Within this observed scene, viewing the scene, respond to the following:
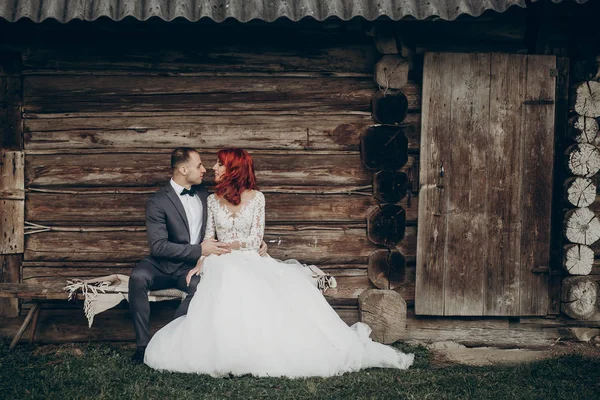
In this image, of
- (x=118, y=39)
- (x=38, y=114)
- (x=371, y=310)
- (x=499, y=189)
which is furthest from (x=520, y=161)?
(x=38, y=114)

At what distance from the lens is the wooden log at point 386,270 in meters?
6.26

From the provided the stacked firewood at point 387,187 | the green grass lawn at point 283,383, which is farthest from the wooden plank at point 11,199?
the stacked firewood at point 387,187

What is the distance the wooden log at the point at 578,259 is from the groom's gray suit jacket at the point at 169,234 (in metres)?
3.39

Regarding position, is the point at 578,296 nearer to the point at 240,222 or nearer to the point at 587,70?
the point at 587,70

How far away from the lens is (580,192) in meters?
6.18

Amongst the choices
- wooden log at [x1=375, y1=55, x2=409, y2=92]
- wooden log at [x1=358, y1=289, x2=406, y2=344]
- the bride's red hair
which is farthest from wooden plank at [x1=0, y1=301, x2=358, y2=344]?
wooden log at [x1=375, y1=55, x2=409, y2=92]

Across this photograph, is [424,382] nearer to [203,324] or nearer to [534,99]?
[203,324]

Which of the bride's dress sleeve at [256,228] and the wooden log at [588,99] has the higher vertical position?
the wooden log at [588,99]

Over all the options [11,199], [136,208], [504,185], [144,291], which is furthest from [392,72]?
[11,199]

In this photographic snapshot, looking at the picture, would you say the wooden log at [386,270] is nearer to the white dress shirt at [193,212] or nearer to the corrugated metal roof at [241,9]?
the white dress shirt at [193,212]

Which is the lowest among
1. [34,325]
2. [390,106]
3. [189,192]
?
[34,325]

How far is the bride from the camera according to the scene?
16.8ft

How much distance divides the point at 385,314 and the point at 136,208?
250cm

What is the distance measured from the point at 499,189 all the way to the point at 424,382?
6.75ft
